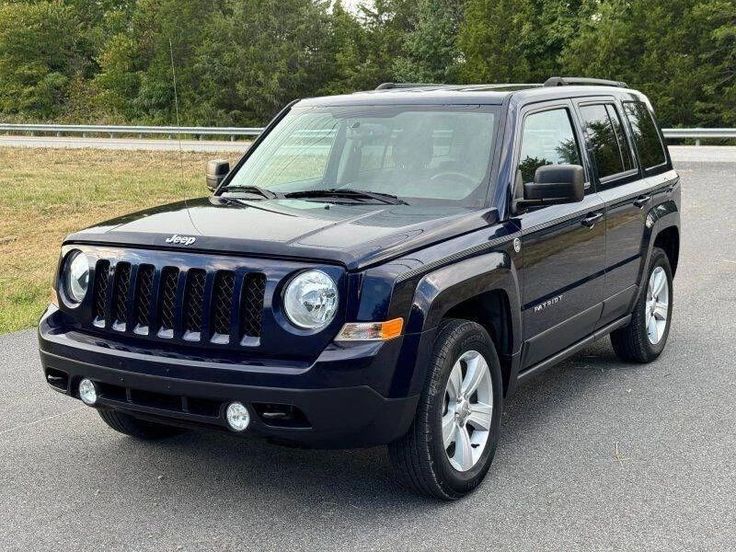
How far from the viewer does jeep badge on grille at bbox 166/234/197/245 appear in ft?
13.3

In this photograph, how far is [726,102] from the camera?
1907 inches

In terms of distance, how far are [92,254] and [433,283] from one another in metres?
1.57

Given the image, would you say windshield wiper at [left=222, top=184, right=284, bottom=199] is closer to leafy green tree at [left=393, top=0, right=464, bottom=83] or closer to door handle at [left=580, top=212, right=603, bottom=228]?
door handle at [left=580, top=212, right=603, bottom=228]

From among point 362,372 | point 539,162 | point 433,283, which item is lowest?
point 362,372

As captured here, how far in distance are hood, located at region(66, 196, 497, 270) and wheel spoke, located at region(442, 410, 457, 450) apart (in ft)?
2.58

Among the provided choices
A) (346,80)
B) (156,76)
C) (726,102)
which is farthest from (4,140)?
(726,102)

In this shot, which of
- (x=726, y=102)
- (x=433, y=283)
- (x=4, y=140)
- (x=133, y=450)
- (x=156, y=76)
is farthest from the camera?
(x=156, y=76)

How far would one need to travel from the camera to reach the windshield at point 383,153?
4883 millimetres

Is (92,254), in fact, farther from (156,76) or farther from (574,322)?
(156,76)

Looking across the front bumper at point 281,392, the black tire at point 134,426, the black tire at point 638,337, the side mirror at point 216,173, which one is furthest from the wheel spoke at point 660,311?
the black tire at point 134,426

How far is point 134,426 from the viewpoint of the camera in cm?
500

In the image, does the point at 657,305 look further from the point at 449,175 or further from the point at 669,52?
the point at 669,52

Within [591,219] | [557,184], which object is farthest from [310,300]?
[591,219]

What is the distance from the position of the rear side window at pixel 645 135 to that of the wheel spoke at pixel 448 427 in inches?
118
